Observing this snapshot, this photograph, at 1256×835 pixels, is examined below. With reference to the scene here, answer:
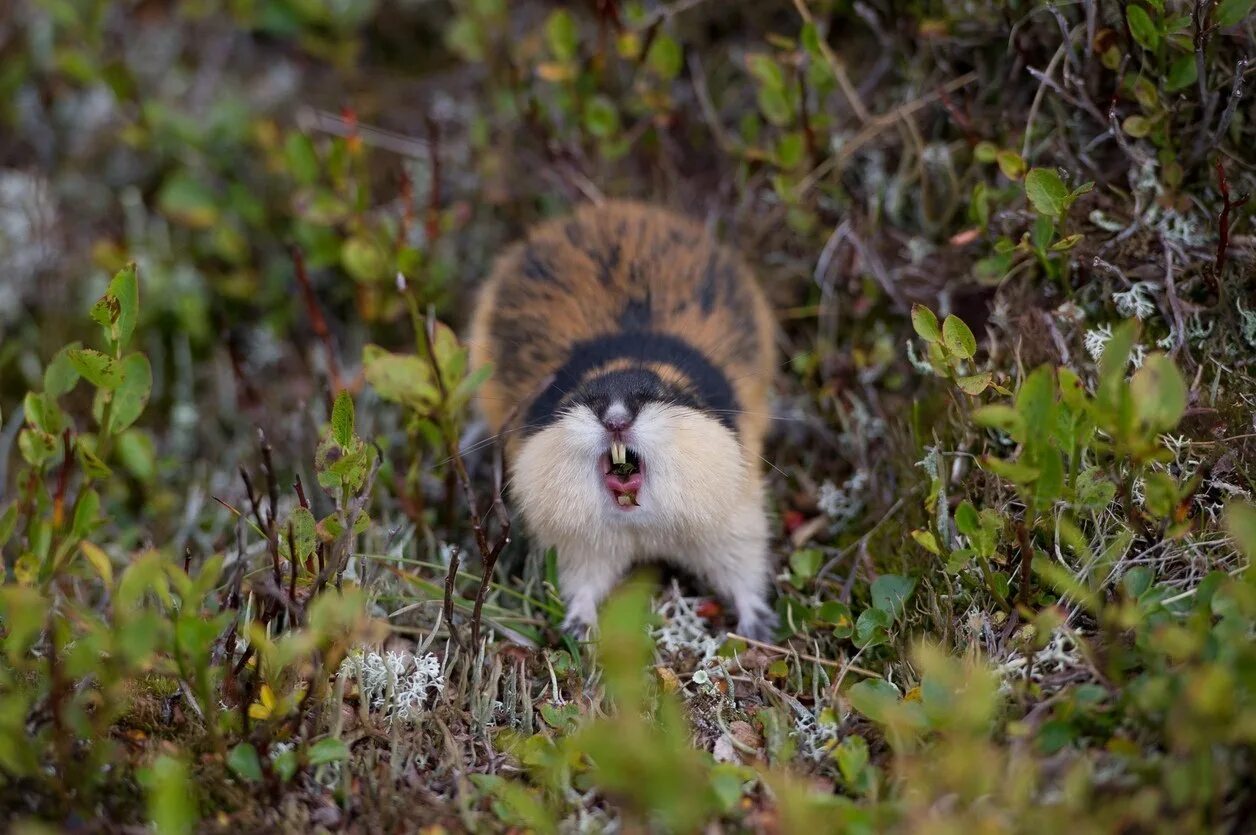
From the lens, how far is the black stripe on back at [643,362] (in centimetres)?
407

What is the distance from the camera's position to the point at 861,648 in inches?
147

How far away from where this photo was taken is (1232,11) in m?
3.65

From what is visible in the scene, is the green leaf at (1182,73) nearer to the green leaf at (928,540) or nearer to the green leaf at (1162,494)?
the green leaf at (1162,494)

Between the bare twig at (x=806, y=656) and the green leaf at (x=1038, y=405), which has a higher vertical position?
the green leaf at (x=1038, y=405)

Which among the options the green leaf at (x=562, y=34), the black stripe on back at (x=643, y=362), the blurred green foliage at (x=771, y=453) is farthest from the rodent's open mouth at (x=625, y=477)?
the green leaf at (x=562, y=34)

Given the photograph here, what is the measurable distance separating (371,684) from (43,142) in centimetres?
409

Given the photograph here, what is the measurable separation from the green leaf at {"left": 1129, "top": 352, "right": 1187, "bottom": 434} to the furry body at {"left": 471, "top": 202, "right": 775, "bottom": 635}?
1410mm

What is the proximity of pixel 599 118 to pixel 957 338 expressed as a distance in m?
2.44

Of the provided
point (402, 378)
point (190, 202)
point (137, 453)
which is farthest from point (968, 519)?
point (190, 202)

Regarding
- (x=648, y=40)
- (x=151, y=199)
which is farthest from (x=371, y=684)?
(x=151, y=199)

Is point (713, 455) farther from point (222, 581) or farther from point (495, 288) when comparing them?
point (222, 581)

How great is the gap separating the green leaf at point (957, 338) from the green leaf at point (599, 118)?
2.37 metres

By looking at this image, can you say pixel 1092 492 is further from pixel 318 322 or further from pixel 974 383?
pixel 318 322

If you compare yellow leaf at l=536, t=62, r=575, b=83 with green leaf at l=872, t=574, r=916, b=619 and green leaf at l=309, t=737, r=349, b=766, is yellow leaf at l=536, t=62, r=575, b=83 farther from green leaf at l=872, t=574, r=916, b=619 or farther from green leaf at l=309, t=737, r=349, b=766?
green leaf at l=309, t=737, r=349, b=766
